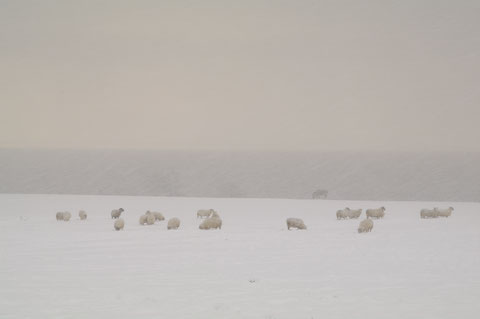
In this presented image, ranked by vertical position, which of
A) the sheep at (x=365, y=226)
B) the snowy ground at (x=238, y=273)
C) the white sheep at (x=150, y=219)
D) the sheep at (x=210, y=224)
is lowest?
the snowy ground at (x=238, y=273)

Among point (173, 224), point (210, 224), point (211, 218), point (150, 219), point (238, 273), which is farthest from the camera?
point (150, 219)

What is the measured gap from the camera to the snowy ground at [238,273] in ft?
41.2

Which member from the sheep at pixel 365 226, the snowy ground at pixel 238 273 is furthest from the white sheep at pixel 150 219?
the sheep at pixel 365 226

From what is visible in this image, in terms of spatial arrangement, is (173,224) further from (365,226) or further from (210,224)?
(365,226)

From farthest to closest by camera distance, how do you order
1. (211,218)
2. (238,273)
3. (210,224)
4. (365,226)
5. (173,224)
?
(211,218)
(210,224)
(173,224)
(365,226)
(238,273)

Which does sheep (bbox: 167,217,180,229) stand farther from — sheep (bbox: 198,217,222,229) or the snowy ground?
sheep (bbox: 198,217,222,229)

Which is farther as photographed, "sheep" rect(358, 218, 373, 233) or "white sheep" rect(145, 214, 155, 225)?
"white sheep" rect(145, 214, 155, 225)

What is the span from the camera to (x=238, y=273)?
1655 cm

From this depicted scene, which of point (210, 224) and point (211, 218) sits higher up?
point (211, 218)

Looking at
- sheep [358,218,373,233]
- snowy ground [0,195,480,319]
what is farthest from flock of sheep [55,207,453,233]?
snowy ground [0,195,480,319]

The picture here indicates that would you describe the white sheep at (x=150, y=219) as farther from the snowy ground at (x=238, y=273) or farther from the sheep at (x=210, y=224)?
the sheep at (x=210, y=224)

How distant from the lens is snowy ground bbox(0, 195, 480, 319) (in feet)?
41.2

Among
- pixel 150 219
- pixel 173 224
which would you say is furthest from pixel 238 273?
pixel 150 219

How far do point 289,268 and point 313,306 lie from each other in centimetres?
472
